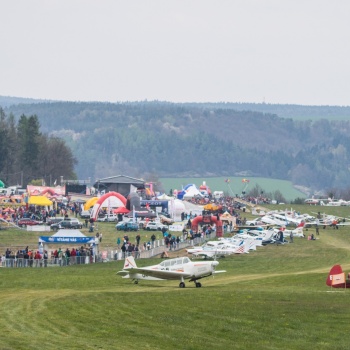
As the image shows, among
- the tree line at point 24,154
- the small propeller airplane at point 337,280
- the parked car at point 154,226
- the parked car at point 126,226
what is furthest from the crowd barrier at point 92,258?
the tree line at point 24,154

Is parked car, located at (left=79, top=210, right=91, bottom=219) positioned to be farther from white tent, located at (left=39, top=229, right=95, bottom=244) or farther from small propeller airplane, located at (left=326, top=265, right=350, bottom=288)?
small propeller airplane, located at (left=326, top=265, right=350, bottom=288)

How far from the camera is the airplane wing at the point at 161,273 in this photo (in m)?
42.9

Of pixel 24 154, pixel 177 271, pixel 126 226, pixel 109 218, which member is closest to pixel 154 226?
pixel 126 226

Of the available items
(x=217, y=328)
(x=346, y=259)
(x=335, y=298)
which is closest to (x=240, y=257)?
(x=346, y=259)

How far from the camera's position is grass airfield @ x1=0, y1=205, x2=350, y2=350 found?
26.3 meters

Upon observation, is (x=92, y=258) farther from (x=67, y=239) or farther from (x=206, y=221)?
(x=206, y=221)

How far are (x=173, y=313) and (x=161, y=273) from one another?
1210 cm

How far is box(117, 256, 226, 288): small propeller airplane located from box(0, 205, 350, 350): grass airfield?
0.37 metres

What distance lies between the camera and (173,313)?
103ft

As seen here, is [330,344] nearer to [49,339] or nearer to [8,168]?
[49,339]

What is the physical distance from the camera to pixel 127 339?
26.4m

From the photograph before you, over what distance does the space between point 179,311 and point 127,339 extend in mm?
5694

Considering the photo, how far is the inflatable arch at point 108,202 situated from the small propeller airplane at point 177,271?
46.5 metres

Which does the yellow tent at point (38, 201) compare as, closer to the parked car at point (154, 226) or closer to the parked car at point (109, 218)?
the parked car at point (109, 218)
